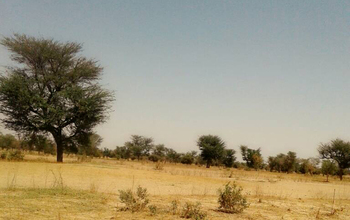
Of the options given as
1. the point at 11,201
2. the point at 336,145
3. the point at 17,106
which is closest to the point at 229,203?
the point at 11,201

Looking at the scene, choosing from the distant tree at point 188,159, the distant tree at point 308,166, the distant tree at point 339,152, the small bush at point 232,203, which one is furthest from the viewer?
the distant tree at point 188,159

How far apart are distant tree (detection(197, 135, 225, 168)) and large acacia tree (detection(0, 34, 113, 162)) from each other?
3572 centimetres

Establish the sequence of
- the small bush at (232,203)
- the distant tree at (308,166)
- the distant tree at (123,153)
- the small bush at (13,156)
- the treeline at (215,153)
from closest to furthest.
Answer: the small bush at (232,203) → the small bush at (13,156) → the treeline at (215,153) → the distant tree at (308,166) → the distant tree at (123,153)

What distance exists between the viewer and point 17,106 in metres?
27.1

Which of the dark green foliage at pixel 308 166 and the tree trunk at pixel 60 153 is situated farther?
the dark green foliage at pixel 308 166

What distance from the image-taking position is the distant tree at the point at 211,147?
203 feet

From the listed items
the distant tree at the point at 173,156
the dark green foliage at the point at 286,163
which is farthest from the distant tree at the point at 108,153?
the dark green foliage at the point at 286,163

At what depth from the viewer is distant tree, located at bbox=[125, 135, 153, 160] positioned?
83.2 m

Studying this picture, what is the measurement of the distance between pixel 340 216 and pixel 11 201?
1025cm

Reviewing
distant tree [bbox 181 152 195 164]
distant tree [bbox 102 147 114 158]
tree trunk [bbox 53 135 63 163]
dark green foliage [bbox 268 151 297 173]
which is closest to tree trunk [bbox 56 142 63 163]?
tree trunk [bbox 53 135 63 163]

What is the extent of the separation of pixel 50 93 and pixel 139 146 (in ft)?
188

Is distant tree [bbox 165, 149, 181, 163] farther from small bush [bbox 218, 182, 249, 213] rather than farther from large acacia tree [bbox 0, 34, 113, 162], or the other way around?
small bush [bbox 218, 182, 249, 213]

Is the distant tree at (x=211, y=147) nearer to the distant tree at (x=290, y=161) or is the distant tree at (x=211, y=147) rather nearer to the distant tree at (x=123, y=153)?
the distant tree at (x=290, y=161)

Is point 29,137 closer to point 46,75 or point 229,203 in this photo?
point 46,75
